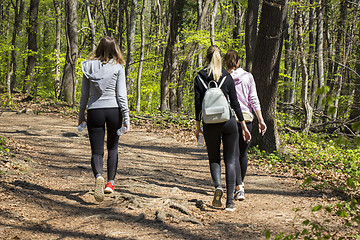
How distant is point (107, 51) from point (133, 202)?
195cm

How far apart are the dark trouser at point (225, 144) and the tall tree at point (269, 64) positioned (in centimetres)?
503

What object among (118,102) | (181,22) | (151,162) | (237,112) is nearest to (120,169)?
(151,162)

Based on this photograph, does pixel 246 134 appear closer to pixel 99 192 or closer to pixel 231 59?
pixel 231 59

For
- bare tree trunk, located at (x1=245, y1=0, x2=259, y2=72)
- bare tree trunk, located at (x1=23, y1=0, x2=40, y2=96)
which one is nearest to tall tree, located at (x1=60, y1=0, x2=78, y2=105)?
bare tree trunk, located at (x1=23, y1=0, x2=40, y2=96)

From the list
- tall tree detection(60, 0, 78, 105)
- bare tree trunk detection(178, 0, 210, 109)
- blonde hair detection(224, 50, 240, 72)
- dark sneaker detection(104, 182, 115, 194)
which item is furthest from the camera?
tall tree detection(60, 0, 78, 105)

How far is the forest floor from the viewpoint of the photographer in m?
3.82

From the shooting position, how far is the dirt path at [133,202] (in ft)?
12.5

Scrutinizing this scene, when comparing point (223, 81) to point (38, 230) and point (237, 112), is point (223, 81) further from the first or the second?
point (38, 230)

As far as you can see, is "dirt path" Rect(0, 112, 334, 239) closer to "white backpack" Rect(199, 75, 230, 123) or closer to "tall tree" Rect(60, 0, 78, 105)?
"white backpack" Rect(199, 75, 230, 123)

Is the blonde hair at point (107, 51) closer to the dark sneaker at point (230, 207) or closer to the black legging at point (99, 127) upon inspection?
the black legging at point (99, 127)

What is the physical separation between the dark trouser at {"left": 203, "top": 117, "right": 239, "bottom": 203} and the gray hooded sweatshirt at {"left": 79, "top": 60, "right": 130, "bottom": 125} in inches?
43.0

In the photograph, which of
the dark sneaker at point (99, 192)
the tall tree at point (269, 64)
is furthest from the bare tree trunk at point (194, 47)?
the dark sneaker at point (99, 192)

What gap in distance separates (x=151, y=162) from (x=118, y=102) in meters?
4.28

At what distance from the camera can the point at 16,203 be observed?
431 centimetres
